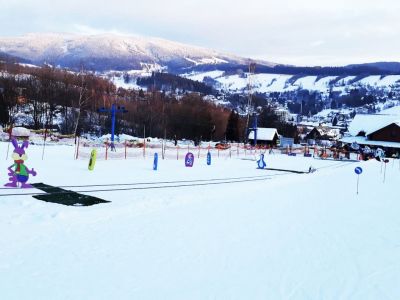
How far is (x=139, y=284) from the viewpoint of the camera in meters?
6.68

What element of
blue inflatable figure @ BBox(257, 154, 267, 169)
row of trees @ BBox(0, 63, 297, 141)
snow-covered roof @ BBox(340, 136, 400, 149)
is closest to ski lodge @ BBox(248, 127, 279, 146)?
row of trees @ BBox(0, 63, 297, 141)

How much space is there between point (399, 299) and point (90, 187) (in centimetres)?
1120

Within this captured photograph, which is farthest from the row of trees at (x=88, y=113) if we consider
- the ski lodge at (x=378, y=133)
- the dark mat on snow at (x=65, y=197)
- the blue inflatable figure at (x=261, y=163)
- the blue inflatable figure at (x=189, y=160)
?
the dark mat on snow at (x=65, y=197)

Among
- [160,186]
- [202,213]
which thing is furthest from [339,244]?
[160,186]

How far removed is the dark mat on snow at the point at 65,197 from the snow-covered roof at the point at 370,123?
7043 centimetres

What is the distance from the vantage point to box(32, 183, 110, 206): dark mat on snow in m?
12.2

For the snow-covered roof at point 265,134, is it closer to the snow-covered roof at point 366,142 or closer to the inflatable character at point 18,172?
the snow-covered roof at point 366,142

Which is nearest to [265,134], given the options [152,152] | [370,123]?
[370,123]

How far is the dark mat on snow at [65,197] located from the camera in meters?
12.2

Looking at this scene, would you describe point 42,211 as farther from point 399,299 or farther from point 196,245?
point 399,299

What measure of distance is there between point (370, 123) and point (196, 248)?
3064 inches

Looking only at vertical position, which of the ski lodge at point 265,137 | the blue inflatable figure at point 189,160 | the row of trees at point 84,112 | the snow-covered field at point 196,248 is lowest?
the snow-covered field at point 196,248

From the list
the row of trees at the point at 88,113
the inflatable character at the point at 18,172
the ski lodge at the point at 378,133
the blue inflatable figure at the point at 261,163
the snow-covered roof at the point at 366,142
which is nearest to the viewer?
the inflatable character at the point at 18,172

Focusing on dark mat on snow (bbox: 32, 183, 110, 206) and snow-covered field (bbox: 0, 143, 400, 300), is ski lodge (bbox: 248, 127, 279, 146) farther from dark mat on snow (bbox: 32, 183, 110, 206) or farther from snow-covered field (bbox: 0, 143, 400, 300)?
dark mat on snow (bbox: 32, 183, 110, 206)
